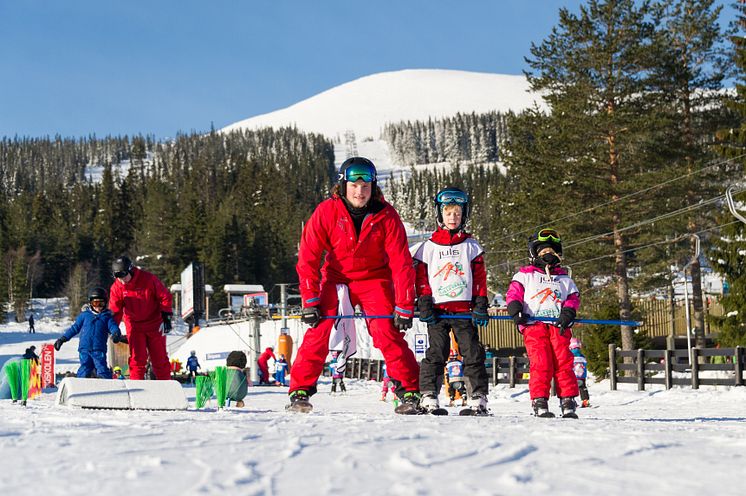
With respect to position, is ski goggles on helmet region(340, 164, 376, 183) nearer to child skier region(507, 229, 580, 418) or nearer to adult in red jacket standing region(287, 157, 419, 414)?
adult in red jacket standing region(287, 157, 419, 414)

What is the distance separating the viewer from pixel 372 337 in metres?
6.62

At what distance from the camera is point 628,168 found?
97.7ft

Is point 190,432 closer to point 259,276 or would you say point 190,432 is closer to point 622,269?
point 622,269

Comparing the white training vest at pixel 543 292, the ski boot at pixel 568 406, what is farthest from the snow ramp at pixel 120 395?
the ski boot at pixel 568 406

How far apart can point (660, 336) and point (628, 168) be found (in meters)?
14.4

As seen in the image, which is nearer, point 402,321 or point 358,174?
point 402,321

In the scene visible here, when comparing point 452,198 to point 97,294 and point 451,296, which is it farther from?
point 97,294

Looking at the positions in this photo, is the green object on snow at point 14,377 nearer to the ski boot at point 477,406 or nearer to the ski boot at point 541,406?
the ski boot at point 477,406

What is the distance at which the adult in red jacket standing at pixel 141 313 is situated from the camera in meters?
10.4

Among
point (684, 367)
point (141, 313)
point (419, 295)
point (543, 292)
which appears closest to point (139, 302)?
point (141, 313)

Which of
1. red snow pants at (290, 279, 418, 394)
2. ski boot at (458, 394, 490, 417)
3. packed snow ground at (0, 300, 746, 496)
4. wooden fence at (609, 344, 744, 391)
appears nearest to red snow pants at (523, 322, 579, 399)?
ski boot at (458, 394, 490, 417)

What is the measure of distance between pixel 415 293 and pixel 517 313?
979 millimetres

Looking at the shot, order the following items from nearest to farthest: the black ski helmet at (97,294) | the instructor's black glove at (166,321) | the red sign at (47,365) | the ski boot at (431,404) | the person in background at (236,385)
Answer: the ski boot at (431,404) < the black ski helmet at (97,294) < the instructor's black glove at (166,321) < the person in background at (236,385) < the red sign at (47,365)

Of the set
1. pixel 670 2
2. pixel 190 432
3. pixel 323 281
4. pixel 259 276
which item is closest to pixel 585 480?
pixel 190 432
